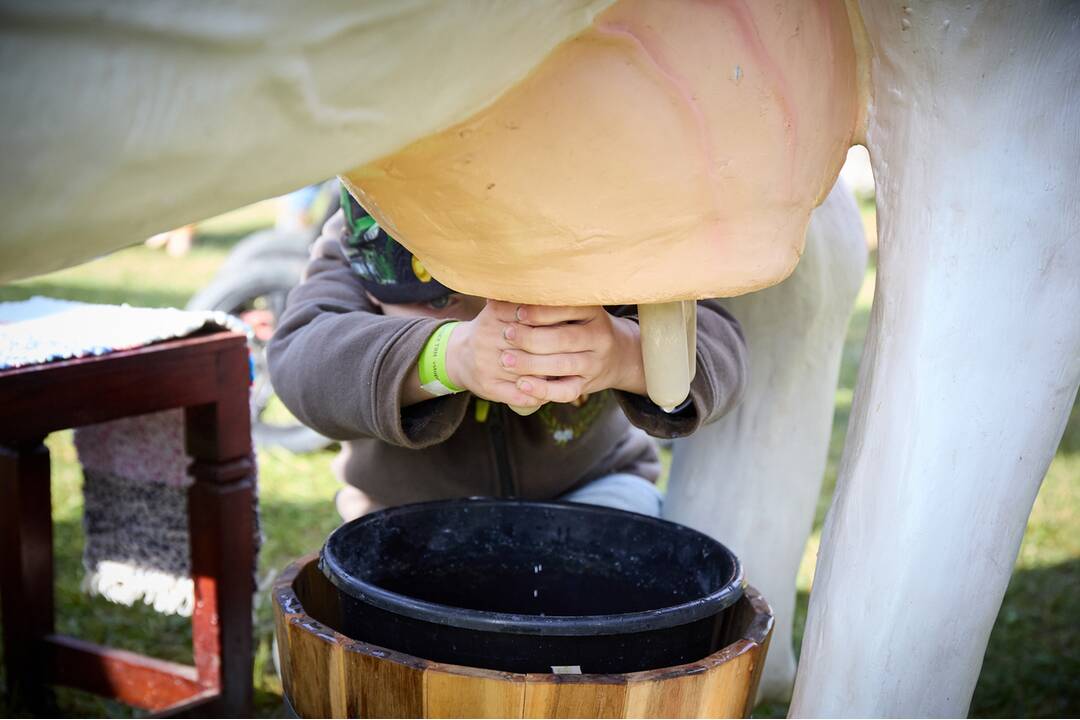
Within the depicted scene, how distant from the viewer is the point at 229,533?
3.79 ft

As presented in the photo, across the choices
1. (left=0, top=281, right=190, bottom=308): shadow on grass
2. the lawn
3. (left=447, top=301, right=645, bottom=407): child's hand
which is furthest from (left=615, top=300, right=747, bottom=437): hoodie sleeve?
(left=0, top=281, right=190, bottom=308): shadow on grass

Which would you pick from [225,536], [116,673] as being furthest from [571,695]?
[116,673]

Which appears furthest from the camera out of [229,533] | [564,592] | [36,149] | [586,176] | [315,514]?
[315,514]

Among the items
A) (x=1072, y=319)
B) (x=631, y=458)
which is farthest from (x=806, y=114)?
(x=631, y=458)

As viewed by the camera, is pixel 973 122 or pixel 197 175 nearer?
pixel 197 175

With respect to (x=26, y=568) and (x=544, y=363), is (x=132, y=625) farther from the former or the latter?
(x=544, y=363)

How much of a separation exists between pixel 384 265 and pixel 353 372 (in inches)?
6.1

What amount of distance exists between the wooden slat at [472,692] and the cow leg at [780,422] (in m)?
0.50

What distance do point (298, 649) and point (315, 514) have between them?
1.25 meters

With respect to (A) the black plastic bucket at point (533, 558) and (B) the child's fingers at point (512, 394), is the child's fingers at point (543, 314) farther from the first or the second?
(A) the black plastic bucket at point (533, 558)

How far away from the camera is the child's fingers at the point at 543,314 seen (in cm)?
72

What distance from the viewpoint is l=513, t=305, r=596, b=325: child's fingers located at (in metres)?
0.72

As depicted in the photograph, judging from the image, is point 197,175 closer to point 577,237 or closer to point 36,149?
point 36,149

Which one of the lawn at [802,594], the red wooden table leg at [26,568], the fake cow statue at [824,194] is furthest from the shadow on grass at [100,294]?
the fake cow statue at [824,194]
